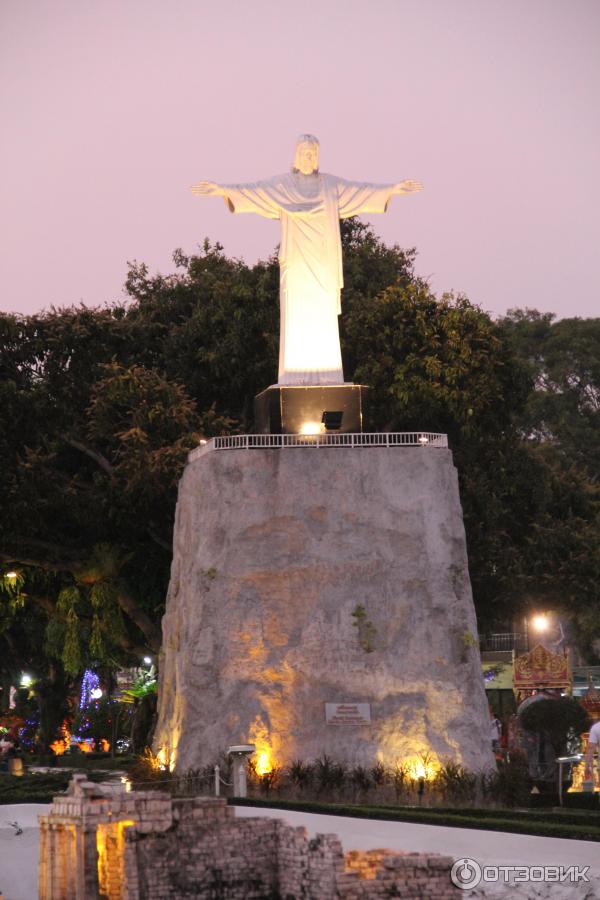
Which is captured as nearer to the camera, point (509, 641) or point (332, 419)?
point (332, 419)

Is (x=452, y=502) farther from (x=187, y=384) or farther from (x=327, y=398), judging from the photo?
(x=187, y=384)

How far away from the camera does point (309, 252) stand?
34938 millimetres

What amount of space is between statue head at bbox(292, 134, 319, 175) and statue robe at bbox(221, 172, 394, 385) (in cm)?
18

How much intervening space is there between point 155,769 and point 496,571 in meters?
12.7

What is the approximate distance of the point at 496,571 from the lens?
41.0 metres

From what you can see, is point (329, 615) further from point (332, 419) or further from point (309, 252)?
point (309, 252)

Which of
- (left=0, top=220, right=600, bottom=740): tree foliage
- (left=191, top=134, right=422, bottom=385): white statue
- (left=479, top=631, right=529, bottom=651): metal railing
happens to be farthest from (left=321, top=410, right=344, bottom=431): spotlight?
(left=479, top=631, right=529, bottom=651): metal railing

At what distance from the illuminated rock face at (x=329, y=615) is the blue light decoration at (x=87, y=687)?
18.9m

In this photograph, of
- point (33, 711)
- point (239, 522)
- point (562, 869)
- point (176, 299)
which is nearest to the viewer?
point (562, 869)

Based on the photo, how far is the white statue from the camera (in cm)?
3450

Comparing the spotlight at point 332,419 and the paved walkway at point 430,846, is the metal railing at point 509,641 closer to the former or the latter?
the spotlight at point 332,419

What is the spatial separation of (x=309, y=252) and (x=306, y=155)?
207 cm

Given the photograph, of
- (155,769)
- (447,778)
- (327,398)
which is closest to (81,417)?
(327,398)

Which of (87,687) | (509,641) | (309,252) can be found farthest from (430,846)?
(509,641)
